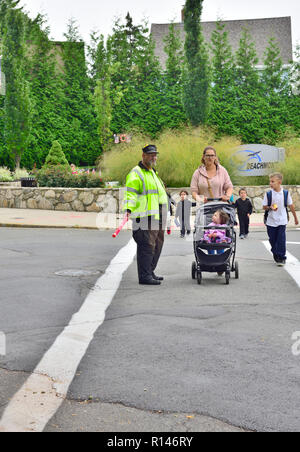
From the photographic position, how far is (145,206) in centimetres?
905

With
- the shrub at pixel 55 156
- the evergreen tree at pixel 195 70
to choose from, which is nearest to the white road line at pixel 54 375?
the shrub at pixel 55 156

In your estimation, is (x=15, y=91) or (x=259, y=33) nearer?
(x=15, y=91)

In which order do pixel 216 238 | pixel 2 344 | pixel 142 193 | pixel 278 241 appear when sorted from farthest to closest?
pixel 278 241 → pixel 216 238 → pixel 142 193 → pixel 2 344

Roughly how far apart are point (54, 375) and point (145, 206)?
13.7 ft

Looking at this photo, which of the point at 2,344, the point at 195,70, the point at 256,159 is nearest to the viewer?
the point at 2,344

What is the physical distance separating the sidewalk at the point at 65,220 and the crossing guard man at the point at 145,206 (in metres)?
9.03

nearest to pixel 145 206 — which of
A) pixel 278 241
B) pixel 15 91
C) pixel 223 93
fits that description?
pixel 278 241

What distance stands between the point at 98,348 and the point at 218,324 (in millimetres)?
1425

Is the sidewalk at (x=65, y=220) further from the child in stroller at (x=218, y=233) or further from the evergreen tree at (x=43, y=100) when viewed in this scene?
the evergreen tree at (x=43, y=100)

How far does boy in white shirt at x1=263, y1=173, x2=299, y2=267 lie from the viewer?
433 inches

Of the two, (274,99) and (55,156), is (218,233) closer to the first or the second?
(55,156)
